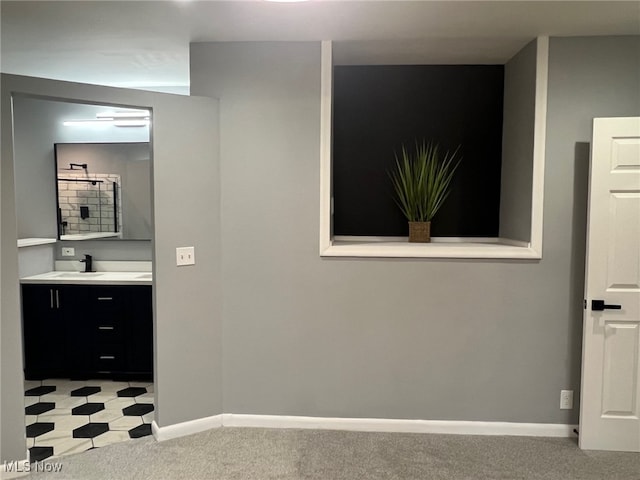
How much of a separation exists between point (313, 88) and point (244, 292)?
4.55ft

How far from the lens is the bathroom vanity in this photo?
3.36 metres

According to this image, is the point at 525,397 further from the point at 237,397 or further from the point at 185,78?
the point at 185,78

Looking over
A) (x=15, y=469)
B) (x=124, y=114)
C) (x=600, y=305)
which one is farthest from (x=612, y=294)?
(x=124, y=114)

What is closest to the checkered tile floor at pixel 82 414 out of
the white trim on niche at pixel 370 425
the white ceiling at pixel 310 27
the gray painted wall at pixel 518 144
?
the white trim on niche at pixel 370 425

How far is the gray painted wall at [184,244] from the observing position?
8.05ft

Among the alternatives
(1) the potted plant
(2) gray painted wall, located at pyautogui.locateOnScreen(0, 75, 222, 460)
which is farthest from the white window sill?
(2) gray painted wall, located at pyautogui.locateOnScreen(0, 75, 222, 460)

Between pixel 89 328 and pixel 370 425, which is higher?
pixel 89 328

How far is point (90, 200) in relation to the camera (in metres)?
3.74

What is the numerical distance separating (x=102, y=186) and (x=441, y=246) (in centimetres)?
303

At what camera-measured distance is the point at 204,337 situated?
8.71ft

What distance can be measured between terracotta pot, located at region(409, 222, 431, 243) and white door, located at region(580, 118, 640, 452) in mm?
951

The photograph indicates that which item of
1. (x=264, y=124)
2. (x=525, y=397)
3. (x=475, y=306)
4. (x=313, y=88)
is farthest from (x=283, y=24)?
(x=525, y=397)

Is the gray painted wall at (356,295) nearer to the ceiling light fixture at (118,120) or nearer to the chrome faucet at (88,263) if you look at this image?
the ceiling light fixture at (118,120)

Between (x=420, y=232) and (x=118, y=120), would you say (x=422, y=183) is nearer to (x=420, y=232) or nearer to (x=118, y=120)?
(x=420, y=232)
